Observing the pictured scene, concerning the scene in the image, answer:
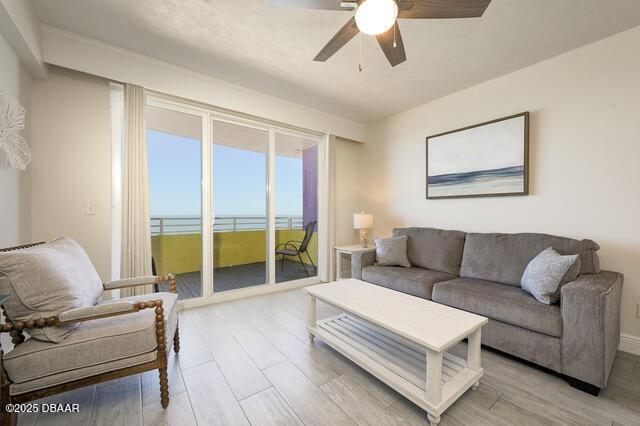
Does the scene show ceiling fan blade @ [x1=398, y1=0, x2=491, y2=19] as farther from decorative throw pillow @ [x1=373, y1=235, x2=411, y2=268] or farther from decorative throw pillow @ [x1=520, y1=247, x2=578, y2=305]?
decorative throw pillow @ [x1=373, y1=235, x2=411, y2=268]

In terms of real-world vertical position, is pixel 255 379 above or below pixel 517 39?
below

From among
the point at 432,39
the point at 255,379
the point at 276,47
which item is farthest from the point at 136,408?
the point at 432,39

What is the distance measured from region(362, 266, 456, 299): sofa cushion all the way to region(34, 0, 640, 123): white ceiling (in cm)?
209

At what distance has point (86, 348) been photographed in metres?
1.26

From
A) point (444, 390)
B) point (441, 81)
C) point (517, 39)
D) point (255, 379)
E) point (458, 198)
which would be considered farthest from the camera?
point (458, 198)

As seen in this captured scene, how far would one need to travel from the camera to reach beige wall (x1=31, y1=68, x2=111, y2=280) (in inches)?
86.3

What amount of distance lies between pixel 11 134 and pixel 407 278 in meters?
3.25

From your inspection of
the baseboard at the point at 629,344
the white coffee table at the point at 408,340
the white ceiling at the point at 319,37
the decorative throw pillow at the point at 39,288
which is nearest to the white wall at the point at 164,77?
the white ceiling at the point at 319,37

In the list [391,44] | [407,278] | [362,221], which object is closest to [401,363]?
[407,278]

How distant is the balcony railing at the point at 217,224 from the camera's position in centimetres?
299

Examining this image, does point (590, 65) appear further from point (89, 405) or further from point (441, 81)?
point (89, 405)

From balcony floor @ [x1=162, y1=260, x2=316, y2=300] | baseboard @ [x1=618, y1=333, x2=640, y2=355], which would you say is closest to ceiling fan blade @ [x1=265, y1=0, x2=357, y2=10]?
balcony floor @ [x1=162, y1=260, x2=316, y2=300]

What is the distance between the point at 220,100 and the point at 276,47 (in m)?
0.98

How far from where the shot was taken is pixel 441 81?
114 inches
